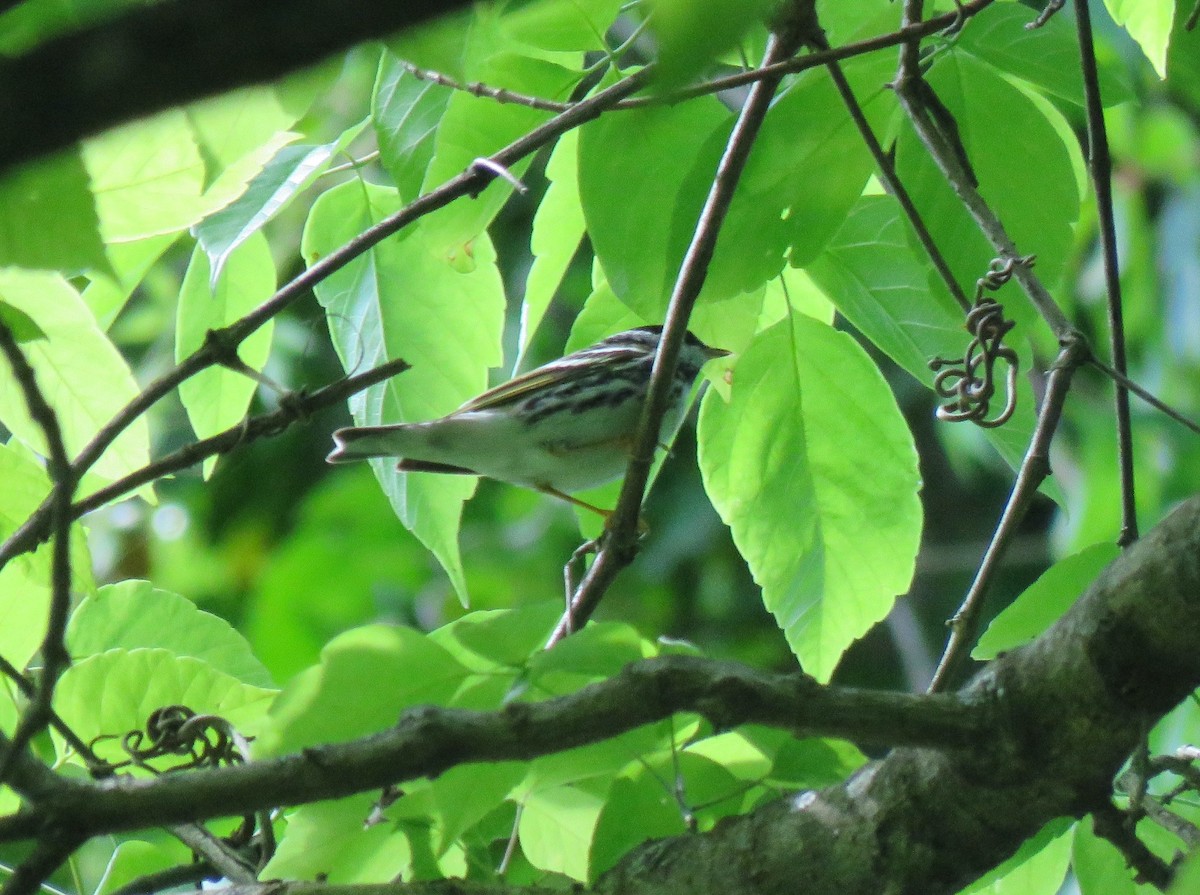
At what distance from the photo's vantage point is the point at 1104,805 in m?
1.14

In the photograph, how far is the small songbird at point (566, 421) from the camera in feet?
9.00

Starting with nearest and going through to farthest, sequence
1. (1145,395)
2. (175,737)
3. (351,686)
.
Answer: (351,686) < (1145,395) < (175,737)

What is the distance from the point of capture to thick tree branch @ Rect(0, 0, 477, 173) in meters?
0.42

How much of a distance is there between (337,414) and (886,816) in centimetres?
717

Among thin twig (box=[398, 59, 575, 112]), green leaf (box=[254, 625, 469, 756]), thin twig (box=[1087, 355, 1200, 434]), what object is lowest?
green leaf (box=[254, 625, 469, 756])

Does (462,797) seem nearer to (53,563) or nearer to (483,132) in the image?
(53,563)

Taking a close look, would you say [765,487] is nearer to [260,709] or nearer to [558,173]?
[558,173]

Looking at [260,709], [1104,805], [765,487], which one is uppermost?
[765,487]

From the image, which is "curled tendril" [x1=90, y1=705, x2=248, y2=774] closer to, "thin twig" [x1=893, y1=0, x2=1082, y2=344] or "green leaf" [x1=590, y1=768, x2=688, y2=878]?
"green leaf" [x1=590, y1=768, x2=688, y2=878]

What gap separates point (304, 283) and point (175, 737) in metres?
0.55

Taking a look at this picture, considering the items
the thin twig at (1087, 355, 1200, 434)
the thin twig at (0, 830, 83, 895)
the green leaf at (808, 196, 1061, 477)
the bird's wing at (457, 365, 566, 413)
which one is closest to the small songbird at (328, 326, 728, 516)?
the bird's wing at (457, 365, 566, 413)

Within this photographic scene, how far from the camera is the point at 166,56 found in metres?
0.42

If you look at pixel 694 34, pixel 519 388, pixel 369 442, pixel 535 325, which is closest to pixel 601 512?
pixel 535 325

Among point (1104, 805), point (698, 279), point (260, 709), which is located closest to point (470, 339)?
point (698, 279)
